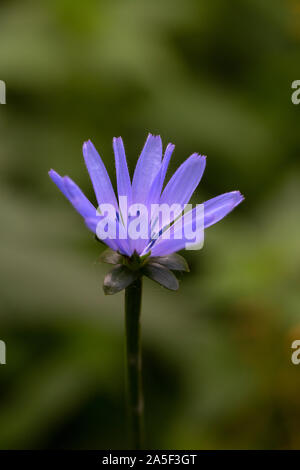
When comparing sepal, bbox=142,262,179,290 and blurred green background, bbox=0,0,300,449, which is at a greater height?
blurred green background, bbox=0,0,300,449

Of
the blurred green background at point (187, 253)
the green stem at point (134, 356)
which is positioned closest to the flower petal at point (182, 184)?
the green stem at point (134, 356)

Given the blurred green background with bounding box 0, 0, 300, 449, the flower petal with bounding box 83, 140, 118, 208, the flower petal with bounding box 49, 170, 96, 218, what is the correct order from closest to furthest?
the flower petal with bounding box 49, 170, 96, 218, the flower petal with bounding box 83, 140, 118, 208, the blurred green background with bounding box 0, 0, 300, 449

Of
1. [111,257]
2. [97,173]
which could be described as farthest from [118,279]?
[97,173]

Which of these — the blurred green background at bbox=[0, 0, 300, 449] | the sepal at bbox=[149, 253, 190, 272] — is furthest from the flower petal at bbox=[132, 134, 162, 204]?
the blurred green background at bbox=[0, 0, 300, 449]

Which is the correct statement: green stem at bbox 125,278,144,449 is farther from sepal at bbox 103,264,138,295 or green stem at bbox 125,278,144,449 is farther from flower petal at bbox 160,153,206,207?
flower petal at bbox 160,153,206,207

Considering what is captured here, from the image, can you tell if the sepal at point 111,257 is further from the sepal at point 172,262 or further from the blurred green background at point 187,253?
the blurred green background at point 187,253

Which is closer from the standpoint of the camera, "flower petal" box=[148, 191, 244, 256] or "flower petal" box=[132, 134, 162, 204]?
"flower petal" box=[148, 191, 244, 256]
